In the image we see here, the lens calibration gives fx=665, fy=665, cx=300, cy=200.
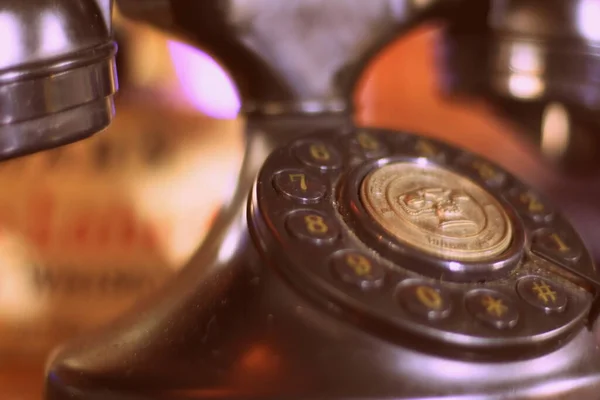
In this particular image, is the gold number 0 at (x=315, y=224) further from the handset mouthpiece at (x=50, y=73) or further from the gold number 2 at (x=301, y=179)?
the handset mouthpiece at (x=50, y=73)

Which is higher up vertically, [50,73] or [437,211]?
[50,73]

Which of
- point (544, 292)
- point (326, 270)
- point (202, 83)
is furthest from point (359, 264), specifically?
point (202, 83)

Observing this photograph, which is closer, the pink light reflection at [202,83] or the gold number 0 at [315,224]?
the gold number 0 at [315,224]

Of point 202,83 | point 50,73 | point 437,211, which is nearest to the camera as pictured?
point 50,73

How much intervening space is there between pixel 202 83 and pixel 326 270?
62 centimetres

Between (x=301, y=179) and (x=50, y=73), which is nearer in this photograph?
(x=50, y=73)

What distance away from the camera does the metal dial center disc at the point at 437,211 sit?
468mm

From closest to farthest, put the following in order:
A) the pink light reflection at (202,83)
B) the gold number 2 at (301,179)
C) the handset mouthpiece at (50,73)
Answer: the handset mouthpiece at (50,73) → the gold number 2 at (301,179) → the pink light reflection at (202,83)

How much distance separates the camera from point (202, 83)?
0.99 m

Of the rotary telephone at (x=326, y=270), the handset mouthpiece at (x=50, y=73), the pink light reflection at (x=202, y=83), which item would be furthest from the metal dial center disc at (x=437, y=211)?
the pink light reflection at (x=202, y=83)

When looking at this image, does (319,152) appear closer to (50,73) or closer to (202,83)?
(50,73)

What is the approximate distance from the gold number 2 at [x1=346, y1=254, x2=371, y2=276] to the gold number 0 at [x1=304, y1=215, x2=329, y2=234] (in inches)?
1.1

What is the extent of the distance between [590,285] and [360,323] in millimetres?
182

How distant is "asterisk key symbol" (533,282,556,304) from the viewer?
453mm
